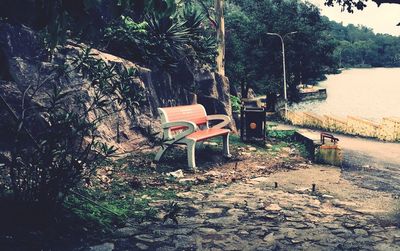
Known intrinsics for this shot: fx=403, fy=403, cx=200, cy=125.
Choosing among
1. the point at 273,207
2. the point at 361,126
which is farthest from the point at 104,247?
the point at 361,126

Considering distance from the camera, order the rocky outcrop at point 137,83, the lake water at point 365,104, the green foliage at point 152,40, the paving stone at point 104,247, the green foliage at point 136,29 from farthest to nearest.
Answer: the lake water at point 365,104 → the green foliage at point 152,40 → the rocky outcrop at point 137,83 → the paving stone at point 104,247 → the green foliage at point 136,29

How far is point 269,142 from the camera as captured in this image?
1140 cm

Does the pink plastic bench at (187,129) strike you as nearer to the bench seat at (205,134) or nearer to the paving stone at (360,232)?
the bench seat at (205,134)

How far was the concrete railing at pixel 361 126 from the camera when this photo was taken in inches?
664

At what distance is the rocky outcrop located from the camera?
630cm

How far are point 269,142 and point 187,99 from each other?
2618 mm

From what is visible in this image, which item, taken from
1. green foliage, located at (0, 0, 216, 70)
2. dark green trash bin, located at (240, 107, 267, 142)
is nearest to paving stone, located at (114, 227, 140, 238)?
green foliage, located at (0, 0, 216, 70)

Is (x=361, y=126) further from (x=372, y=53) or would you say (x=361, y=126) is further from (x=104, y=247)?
(x=372, y=53)

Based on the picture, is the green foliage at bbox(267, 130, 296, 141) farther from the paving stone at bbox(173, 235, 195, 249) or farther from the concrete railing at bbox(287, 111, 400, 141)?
the paving stone at bbox(173, 235, 195, 249)

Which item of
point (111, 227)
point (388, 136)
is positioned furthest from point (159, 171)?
point (388, 136)

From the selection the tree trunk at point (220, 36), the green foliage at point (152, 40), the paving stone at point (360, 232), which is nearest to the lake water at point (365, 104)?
the tree trunk at point (220, 36)

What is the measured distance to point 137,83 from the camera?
346 inches

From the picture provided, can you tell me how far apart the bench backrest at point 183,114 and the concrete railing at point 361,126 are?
1111 cm

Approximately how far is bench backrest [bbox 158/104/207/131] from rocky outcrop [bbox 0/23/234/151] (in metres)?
0.50
